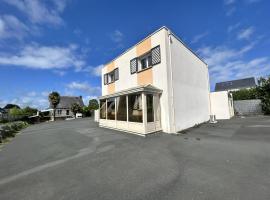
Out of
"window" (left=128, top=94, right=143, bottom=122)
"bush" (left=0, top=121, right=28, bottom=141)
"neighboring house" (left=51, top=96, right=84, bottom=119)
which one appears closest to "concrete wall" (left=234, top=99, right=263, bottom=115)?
"window" (left=128, top=94, right=143, bottom=122)

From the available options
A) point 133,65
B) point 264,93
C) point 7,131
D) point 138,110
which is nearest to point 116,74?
point 133,65

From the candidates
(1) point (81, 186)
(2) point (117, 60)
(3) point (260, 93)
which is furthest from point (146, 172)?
(3) point (260, 93)

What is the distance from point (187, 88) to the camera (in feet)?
41.5

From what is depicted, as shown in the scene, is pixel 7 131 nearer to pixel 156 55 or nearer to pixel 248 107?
pixel 156 55

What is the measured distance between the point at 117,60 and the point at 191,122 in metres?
9.17

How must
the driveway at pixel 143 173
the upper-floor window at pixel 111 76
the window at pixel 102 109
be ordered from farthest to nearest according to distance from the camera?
the upper-floor window at pixel 111 76 < the window at pixel 102 109 < the driveway at pixel 143 173

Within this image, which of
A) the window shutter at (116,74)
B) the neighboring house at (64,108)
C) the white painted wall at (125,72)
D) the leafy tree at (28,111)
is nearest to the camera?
the white painted wall at (125,72)

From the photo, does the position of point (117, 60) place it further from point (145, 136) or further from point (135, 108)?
point (145, 136)

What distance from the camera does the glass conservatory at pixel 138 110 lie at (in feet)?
31.1

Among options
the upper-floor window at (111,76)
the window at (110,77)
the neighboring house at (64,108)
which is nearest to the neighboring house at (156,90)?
the upper-floor window at (111,76)

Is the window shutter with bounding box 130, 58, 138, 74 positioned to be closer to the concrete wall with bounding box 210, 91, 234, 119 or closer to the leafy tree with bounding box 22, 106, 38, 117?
the concrete wall with bounding box 210, 91, 234, 119

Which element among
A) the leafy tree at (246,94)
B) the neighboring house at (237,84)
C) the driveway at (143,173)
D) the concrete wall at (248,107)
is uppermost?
the neighboring house at (237,84)

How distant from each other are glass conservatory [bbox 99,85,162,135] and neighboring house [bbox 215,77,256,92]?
47408 mm

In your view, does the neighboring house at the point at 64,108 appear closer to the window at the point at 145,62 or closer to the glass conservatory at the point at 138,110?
the glass conservatory at the point at 138,110
